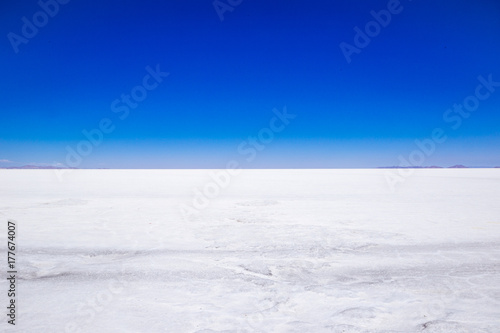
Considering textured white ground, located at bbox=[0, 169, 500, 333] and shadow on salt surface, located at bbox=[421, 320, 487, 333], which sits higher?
textured white ground, located at bbox=[0, 169, 500, 333]

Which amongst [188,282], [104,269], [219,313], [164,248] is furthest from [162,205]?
[219,313]

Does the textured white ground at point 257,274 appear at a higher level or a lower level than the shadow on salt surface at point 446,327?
higher

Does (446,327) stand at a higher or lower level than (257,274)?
lower

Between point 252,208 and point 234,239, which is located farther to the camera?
point 252,208

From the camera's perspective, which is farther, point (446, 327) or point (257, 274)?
point (257, 274)

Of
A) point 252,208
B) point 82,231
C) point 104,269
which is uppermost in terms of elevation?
point 252,208

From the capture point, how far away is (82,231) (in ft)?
20.0

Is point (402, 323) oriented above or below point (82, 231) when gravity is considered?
below

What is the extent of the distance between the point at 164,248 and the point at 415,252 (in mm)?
4287

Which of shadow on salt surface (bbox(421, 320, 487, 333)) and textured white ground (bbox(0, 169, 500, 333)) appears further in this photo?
textured white ground (bbox(0, 169, 500, 333))

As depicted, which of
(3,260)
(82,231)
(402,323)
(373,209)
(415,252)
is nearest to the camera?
(402,323)

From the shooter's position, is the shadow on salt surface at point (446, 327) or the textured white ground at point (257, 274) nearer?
the shadow on salt surface at point (446, 327)

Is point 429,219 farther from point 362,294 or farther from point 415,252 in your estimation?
point 362,294

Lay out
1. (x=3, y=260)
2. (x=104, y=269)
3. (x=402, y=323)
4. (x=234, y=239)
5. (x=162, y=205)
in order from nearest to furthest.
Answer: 1. (x=402, y=323)
2. (x=104, y=269)
3. (x=3, y=260)
4. (x=234, y=239)
5. (x=162, y=205)
